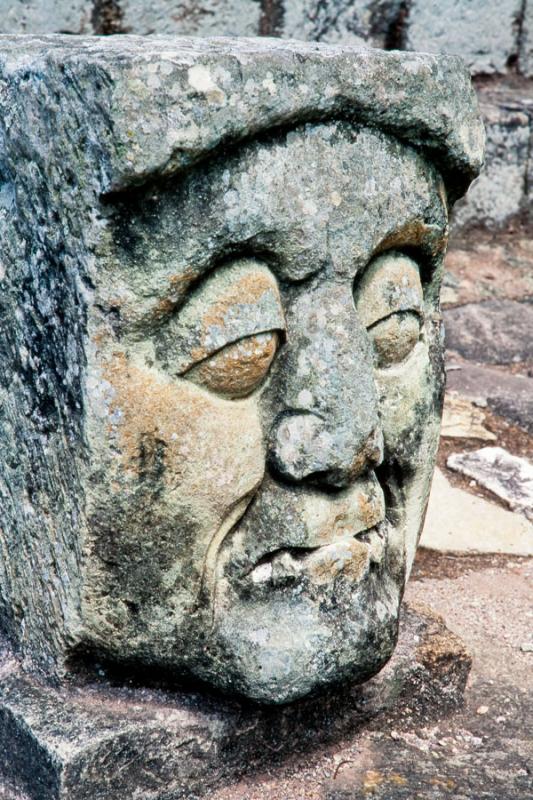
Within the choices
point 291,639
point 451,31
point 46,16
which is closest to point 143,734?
point 291,639

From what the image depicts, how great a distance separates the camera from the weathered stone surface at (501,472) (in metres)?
3.34

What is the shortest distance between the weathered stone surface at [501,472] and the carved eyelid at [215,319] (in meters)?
1.62

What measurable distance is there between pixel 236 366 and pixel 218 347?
5 cm

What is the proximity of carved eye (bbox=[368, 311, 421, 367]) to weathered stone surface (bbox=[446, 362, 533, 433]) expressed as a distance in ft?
5.67

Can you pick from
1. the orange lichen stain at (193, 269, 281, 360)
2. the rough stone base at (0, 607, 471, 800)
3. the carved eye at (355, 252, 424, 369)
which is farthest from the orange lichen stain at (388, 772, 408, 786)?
the orange lichen stain at (193, 269, 281, 360)

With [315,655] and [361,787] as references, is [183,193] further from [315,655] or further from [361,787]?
[361,787]

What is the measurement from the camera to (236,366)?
1.93m

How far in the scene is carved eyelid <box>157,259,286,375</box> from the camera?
1.89 meters

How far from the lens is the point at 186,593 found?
1.98 m

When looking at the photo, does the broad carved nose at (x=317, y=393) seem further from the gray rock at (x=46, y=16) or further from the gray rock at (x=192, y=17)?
the gray rock at (x=192, y=17)

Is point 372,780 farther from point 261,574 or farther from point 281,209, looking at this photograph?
point 281,209

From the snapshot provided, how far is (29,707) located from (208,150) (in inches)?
39.1

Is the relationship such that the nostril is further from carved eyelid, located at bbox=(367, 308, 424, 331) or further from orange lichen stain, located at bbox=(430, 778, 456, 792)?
orange lichen stain, located at bbox=(430, 778, 456, 792)

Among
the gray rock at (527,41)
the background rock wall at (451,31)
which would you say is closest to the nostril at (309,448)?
the background rock wall at (451,31)
